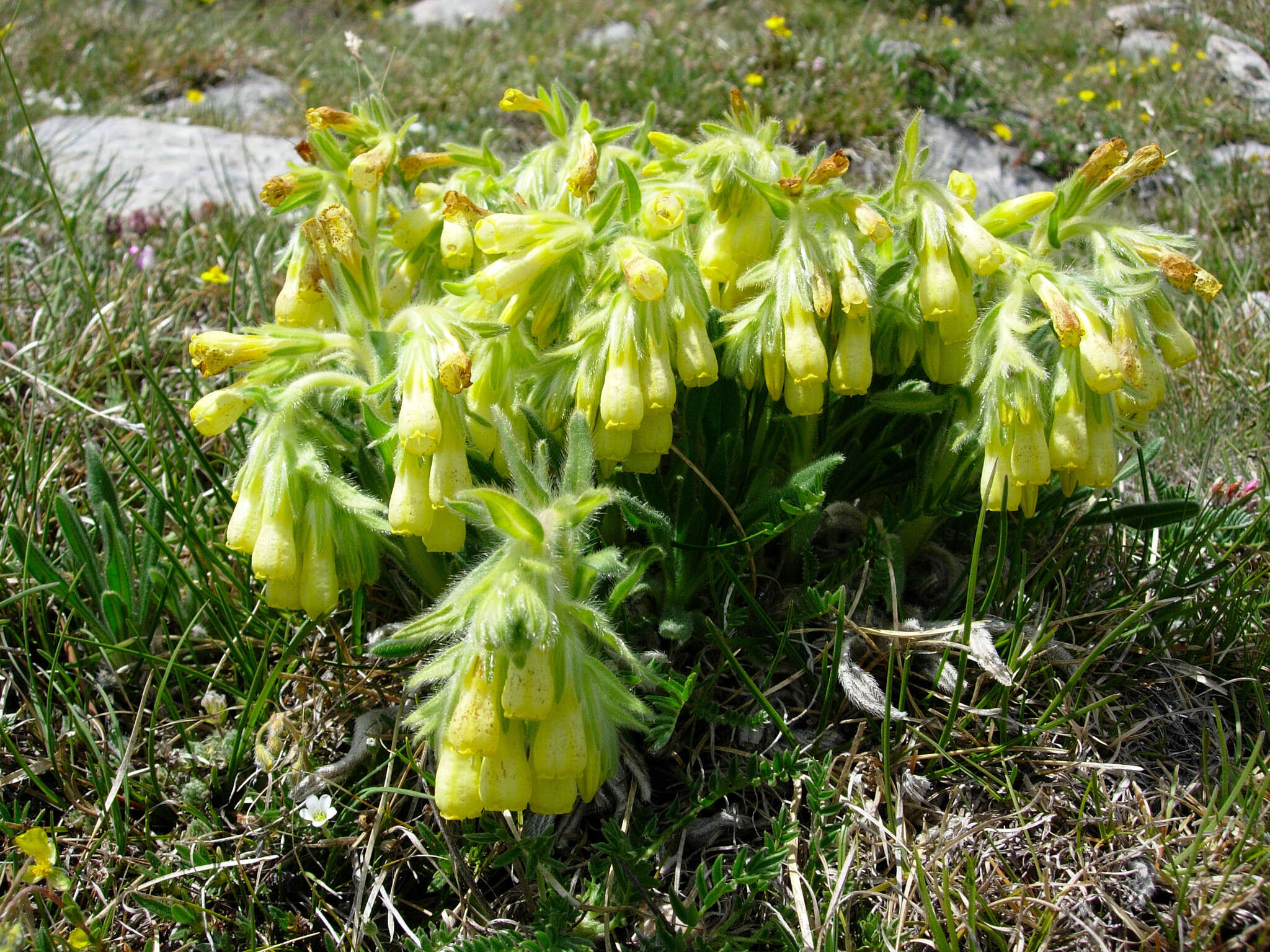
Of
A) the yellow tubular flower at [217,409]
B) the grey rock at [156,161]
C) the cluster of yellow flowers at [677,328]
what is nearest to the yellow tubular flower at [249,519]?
the cluster of yellow flowers at [677,328]

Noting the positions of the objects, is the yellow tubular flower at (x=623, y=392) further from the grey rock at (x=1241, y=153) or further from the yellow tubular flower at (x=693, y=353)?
the grey rock at (x=1241, y=153)

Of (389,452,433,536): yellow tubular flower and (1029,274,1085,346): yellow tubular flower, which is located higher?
(1029,274,1085,346): yellow tubular flower

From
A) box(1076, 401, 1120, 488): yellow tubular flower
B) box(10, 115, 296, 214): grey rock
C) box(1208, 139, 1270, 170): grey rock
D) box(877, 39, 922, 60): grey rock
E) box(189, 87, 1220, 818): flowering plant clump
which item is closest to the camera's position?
box(189, 87, 1220, 818): flowering plant clump

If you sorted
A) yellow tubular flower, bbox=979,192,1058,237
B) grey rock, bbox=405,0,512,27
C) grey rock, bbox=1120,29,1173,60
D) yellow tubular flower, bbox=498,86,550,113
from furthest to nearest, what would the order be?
grey rock, bbox=405,0,512,27
grey rock, bbox=1120,29,1173,60
yellow tubular flower, bbox=498,86,550,113
yellow tubular flower, bbox=979,192,1058,237

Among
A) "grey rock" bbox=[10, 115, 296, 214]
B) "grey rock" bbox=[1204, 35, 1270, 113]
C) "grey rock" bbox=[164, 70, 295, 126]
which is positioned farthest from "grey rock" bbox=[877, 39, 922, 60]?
"grey rock" bbox=[164, 70, 295, 126]

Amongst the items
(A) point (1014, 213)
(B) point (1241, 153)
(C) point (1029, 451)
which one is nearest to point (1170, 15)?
(B) point (1241, 153)

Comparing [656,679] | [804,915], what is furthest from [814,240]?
[804,915]

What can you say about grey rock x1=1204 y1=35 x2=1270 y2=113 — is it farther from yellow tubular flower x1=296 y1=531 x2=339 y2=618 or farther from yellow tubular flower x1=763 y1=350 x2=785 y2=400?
yellow tubular flower x1=296 y1=531 x2=339 y2=618

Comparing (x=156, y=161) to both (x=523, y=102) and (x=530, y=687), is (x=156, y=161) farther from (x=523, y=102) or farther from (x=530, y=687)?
(x=530, y=687)
